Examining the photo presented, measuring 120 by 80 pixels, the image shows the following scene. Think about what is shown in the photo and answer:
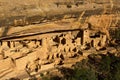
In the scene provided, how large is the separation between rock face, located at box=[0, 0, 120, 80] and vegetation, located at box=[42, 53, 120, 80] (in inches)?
Answer: 10.2

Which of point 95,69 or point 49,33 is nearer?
point 95,69

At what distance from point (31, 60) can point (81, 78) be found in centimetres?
134

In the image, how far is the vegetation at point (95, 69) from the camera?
25.6 ft

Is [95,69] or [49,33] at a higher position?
[49,33]

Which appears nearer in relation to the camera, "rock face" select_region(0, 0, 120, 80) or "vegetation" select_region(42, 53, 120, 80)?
"vegetation" select_region(42, 53, 120, 80)

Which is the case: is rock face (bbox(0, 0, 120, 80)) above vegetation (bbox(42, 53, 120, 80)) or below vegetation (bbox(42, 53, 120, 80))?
above

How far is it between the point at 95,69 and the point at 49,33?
181 centimetres

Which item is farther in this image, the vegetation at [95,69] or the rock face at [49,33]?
the rock face at [49,33]

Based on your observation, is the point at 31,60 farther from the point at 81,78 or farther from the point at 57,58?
the point at 81,78

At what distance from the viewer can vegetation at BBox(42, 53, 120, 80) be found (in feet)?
25.6

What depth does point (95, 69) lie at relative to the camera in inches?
331

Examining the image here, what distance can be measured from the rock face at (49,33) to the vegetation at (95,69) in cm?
26

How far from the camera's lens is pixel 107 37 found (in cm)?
1018

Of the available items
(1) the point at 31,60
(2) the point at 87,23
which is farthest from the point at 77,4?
(1) the point at 31,60
